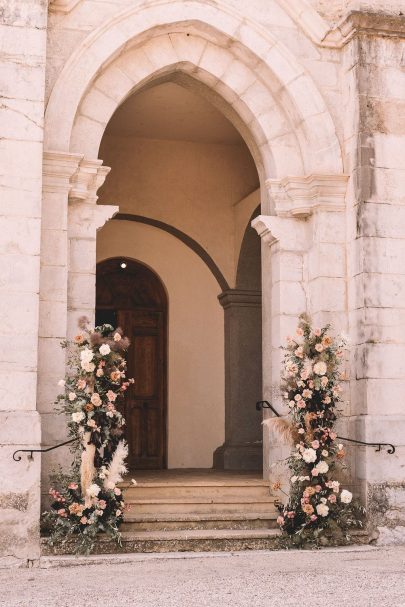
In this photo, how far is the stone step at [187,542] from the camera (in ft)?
24.6

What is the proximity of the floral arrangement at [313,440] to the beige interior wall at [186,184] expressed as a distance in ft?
14.4

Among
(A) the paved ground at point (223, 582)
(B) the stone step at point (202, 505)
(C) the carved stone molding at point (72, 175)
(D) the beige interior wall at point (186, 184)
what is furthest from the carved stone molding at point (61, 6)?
(A) the paved ground at point (223, 582)

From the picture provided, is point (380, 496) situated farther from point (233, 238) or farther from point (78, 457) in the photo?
point (233, 238)

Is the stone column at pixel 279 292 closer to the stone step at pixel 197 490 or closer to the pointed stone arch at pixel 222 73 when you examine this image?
the stone step at pixel 197 490

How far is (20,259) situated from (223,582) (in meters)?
3.00

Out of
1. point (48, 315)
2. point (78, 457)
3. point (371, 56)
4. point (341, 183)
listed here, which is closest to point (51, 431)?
point (78, 457)

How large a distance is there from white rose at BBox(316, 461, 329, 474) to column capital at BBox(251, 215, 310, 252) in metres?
2.14

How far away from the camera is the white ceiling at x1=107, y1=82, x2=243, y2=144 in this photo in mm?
10977

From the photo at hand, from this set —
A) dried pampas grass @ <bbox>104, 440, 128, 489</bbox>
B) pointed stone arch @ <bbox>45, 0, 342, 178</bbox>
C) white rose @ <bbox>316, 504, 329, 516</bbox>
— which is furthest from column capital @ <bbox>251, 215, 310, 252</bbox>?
dried pampas grass @ <bbox>104, 440, 128, 489</bbox>

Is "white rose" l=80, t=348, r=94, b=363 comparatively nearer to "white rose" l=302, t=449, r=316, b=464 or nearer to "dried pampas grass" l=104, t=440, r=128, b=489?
"dried pampas grass" l=104, t=440, r=128, b=489

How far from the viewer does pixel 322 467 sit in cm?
789

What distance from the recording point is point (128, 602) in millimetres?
5871

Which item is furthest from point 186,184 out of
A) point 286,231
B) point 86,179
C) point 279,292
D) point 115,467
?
point 115,467

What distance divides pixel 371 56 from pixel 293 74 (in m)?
0.73
